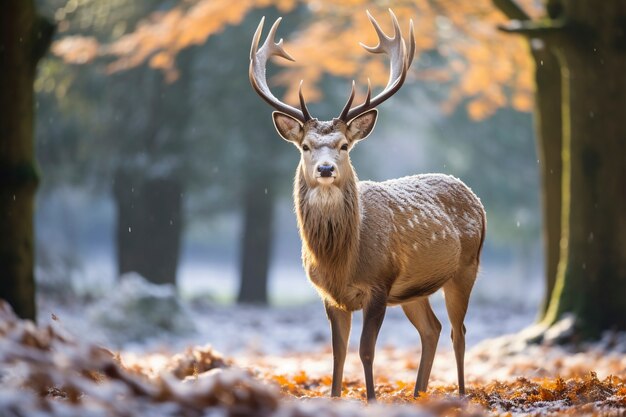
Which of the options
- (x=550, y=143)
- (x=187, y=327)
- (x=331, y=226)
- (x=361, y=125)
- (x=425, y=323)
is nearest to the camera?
(x=331, y=226)

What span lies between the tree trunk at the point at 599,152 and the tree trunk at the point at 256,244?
922 cm

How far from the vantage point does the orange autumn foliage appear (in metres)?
12.3

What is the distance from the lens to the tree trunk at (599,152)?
9.02m

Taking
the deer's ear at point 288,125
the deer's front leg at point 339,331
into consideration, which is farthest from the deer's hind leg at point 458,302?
the deer's ear at point 288,125

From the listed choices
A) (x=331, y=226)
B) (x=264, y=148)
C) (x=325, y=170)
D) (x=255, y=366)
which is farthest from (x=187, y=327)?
(x=325, y=170)

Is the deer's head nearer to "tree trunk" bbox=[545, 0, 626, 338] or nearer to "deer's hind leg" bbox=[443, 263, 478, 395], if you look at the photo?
"deer's hind leg" bbox=[443, 263, 478, 395]

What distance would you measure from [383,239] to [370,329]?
1.98 feet

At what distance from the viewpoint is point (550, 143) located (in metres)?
10.3

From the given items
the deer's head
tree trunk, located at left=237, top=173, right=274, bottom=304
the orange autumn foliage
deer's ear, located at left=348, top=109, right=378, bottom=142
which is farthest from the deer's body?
tree trunk, located at left=237, top=173, right=274, bottom=304

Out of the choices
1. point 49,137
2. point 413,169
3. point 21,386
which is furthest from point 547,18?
point 413,169

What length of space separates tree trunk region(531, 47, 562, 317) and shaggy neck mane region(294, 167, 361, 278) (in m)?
5.30

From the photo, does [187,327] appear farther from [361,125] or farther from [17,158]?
[361,125]

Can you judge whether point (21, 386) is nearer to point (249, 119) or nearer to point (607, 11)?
point (607, 11)

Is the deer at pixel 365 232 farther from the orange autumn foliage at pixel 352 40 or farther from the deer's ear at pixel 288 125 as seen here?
the orange autumn foliage at pixel 352 40
